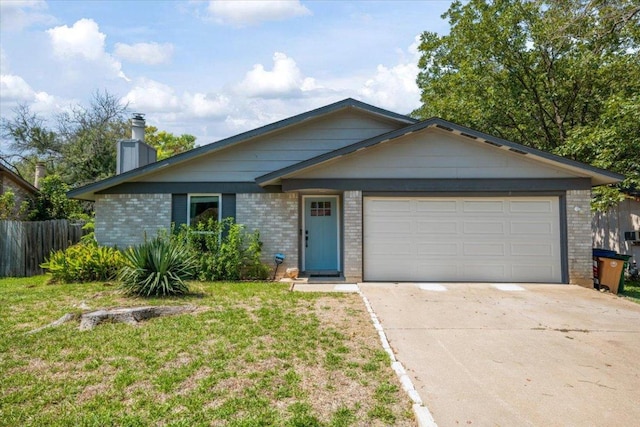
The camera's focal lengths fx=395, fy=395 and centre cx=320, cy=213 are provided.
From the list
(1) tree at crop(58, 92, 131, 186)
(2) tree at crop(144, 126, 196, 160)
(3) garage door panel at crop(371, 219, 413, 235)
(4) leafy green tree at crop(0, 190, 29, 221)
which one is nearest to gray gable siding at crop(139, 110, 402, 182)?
(3) garage door panel at crop(371, 219, 413, 235)

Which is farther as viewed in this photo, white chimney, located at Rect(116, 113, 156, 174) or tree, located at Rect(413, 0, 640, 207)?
tree, located at Rect(413, 0, 640, 207)

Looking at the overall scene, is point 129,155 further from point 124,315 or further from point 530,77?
point 530,77

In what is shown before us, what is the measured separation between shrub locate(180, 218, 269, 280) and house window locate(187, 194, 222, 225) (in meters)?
0.25

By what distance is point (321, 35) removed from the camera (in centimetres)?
1397

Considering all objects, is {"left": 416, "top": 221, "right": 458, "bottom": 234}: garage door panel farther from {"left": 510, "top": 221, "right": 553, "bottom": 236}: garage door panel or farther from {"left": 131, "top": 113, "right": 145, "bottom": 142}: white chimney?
{"left": 131, "top": 113, "right": 145, "bottom": 142}: white chimney

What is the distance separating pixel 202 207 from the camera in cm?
1182

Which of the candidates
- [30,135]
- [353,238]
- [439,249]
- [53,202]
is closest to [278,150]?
[353,238]

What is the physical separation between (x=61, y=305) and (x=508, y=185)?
10.9 metres

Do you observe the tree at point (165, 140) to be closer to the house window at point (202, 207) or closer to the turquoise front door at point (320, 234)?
the house window at point (202, 207)

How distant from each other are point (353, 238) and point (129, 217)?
6708 mm

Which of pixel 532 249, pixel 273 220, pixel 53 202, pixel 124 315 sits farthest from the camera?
pixel 53 202

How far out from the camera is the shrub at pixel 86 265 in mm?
10727

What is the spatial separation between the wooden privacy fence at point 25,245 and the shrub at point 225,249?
5787 millimetres

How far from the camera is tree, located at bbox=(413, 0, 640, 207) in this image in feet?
49.3
